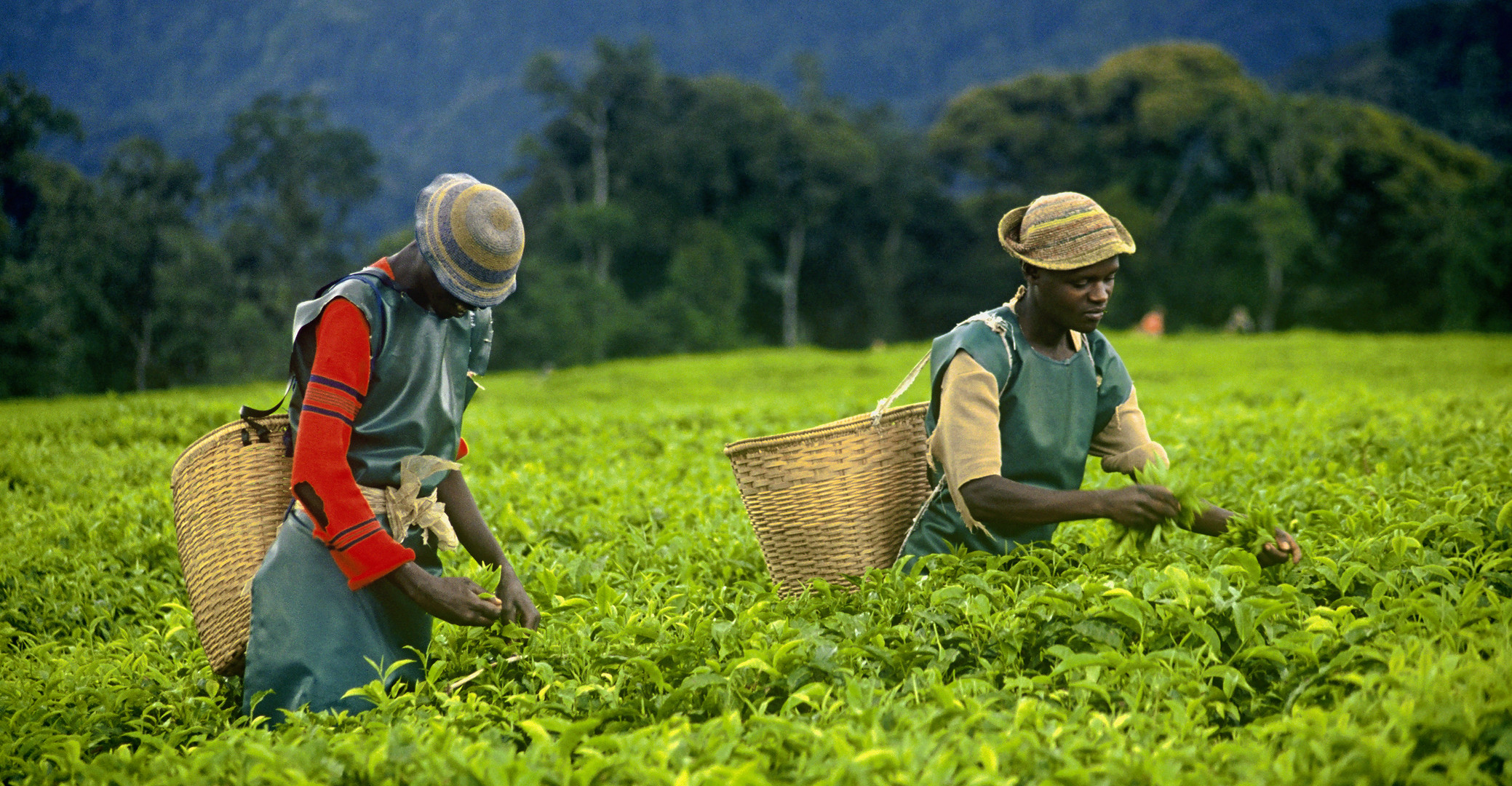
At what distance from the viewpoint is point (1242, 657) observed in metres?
2.48

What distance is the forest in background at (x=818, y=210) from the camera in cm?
2822

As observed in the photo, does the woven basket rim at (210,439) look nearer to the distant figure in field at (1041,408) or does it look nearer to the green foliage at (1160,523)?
the distant figure in field at (1041,408)

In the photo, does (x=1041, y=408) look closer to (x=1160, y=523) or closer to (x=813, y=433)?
(x=1160, y=523)

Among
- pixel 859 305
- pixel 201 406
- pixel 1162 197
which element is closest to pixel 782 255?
pixel 859 305

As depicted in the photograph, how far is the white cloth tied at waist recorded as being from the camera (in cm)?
285

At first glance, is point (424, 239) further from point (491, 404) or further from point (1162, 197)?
point (1162, 197)

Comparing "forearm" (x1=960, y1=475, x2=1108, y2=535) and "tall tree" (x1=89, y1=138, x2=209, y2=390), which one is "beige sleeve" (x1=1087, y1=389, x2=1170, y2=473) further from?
"tall tree" (x1=89, y1=138, x2=209, y2=390)

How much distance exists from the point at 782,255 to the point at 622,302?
796 cm

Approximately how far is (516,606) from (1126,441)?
1800mm

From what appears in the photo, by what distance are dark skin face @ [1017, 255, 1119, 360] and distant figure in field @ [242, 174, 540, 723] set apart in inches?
54.6

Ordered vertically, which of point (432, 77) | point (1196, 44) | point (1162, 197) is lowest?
point (1162, 197)

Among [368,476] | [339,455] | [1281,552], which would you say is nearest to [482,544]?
[368,476]

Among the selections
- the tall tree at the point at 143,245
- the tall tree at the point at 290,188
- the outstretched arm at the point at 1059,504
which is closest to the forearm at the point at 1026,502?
the outstretched arm at the point at 1059,504

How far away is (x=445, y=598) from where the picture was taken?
8.77 feet
